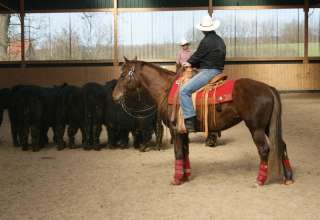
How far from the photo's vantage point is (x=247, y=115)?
6.95 metres

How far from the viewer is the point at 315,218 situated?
215 inches

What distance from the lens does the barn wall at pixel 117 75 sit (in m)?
23.5

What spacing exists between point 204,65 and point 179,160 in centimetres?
131

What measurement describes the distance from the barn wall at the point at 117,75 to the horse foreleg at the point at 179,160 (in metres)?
16.2

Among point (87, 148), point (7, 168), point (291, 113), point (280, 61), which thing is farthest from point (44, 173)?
point (280, 61)

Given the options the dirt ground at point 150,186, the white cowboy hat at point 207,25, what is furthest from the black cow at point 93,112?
the white cowboy hat at point 207,25

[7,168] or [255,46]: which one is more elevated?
[255,46]

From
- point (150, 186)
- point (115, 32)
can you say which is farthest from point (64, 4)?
point (150, 186)

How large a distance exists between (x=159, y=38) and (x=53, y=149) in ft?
45.9

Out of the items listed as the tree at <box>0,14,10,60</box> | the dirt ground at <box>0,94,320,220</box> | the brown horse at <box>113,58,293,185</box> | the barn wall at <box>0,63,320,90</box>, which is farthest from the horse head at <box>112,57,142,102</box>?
the tree at <box>0,14,10,60</box>

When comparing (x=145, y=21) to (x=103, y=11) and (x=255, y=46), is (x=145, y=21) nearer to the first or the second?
(x=103, y=11)

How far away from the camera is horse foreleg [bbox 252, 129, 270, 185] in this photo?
22.7ft

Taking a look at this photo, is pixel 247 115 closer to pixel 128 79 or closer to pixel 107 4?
pixel 128 79

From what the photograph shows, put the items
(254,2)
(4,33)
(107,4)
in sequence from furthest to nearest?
(4,33) → (254,2) → (107,4)
